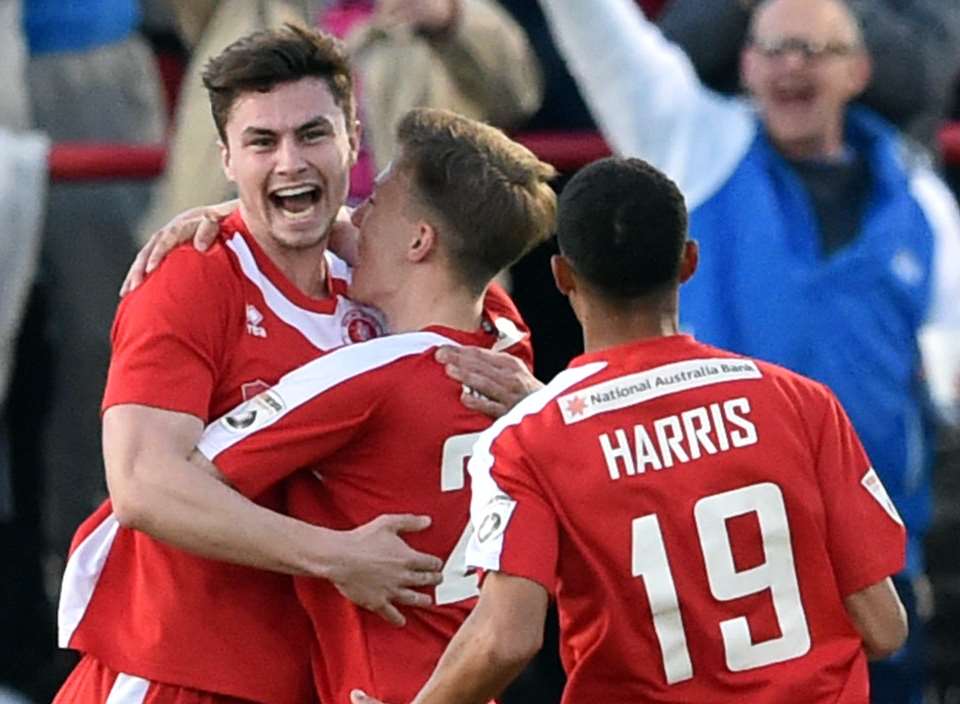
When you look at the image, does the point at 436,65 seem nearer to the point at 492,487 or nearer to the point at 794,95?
the point at 794,95

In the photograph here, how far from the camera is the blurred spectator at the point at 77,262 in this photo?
288 inches

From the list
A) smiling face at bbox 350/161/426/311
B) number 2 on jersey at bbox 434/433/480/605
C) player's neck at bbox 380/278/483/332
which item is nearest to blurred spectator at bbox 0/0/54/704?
smiling face at bbox 350/161/426/311

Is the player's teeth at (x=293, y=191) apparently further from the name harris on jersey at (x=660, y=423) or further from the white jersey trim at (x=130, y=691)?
the white jersey trim at (x=130, y=691)

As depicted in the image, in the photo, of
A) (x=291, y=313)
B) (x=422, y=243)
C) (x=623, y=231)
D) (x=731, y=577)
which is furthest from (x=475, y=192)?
(x=731, y=577)

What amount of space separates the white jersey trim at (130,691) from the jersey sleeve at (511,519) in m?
0.75

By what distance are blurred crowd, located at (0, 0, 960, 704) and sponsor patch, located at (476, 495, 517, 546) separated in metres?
2.54

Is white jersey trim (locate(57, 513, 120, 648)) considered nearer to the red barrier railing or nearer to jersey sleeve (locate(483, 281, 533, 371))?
jersey sleeve (locate(483, 281, 533, 371))

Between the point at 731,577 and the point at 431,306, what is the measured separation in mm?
752

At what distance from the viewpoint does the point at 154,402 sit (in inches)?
181

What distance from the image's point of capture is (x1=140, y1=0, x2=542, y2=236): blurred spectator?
22.9 ft

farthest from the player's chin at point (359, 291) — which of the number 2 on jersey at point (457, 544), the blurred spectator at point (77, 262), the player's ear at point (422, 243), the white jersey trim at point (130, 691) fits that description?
the blurred spectator at point (77, 262)

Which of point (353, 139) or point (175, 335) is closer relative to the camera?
point (175, 335)

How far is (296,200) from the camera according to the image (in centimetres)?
480

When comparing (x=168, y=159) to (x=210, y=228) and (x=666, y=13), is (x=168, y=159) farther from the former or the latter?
(x=210, y=228)
